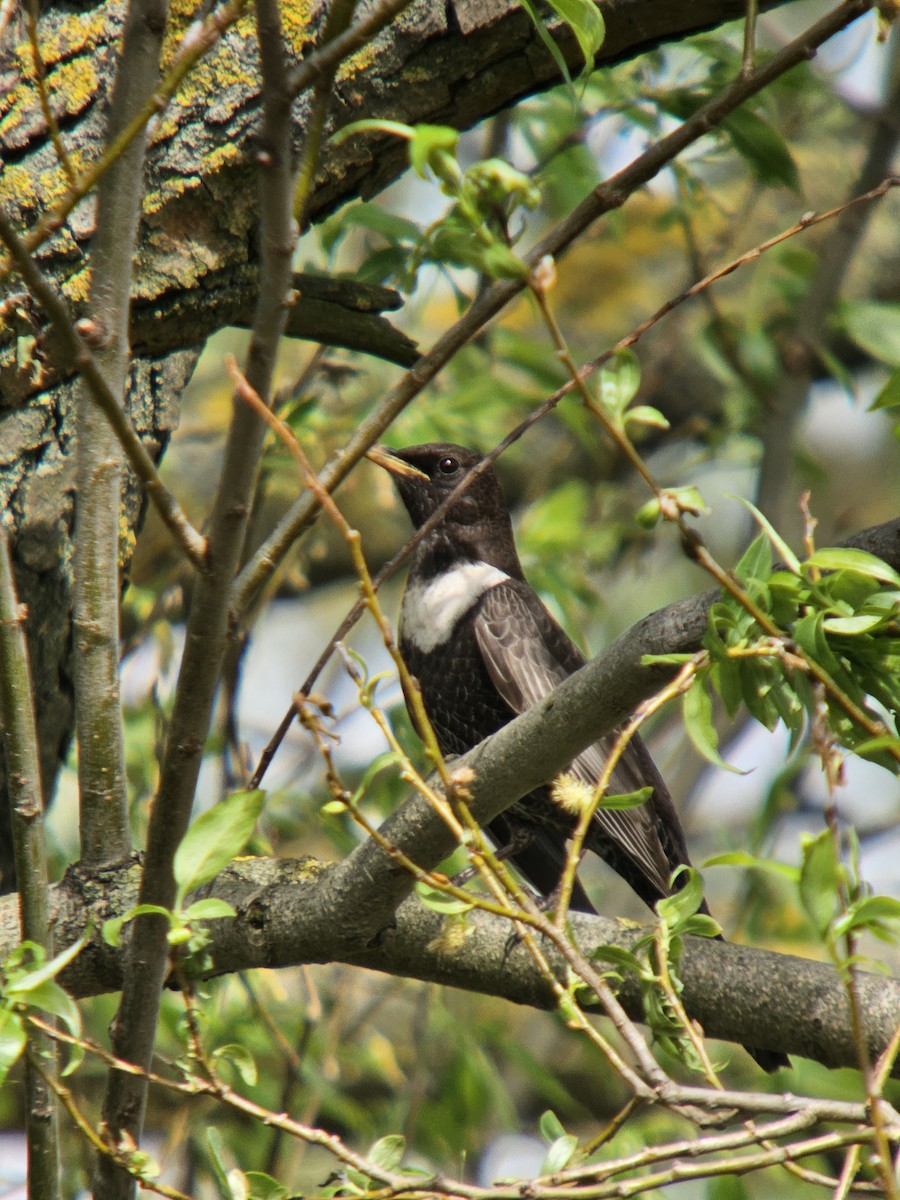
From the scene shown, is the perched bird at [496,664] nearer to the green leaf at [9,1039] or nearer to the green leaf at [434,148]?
the green leaf at [9,1039]

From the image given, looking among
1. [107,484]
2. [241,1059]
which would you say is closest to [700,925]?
[241,1059]

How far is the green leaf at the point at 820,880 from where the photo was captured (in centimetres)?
133

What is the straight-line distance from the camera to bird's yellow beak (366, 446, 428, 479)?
12.9ft

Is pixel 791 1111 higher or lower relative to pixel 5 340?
lower

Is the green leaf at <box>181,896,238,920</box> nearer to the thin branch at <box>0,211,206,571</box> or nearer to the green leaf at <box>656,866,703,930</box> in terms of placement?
the thin branch at <box>0,211,206,571</box>

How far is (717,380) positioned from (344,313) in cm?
359

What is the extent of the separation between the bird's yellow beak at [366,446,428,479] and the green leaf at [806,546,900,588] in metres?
2.48

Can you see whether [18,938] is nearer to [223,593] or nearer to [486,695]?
[223,593]

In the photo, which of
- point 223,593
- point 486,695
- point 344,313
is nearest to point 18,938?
point 223,593

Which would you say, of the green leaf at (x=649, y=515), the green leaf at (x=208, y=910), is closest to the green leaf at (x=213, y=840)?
the green leaf at (x=208, y=910)

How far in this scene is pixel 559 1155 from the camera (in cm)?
179

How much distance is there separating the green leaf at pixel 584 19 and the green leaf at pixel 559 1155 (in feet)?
4.89

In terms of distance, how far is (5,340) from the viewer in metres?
2.48

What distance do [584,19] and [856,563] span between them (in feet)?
2.57
